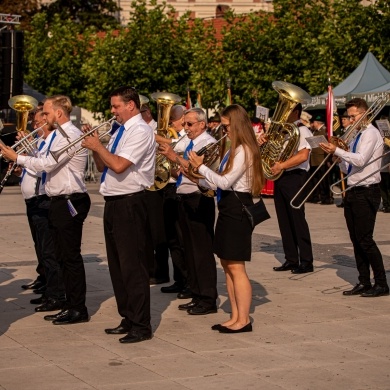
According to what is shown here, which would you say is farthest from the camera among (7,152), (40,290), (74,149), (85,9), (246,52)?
(85,9)

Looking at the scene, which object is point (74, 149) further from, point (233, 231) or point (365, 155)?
point (365, 155)

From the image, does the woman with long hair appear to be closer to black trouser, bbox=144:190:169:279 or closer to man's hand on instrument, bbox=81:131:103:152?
man's hand on instrument, bbox=81:131:103:152

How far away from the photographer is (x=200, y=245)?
32.3ft

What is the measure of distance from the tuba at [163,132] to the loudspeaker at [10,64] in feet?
23.8

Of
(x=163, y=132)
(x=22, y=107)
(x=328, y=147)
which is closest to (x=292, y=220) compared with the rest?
(x=163, y=132)

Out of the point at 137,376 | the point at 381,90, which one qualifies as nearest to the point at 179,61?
the point at 381,90

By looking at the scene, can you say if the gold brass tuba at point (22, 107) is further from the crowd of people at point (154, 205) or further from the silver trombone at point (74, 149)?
the silver trombone at point (74, 149)

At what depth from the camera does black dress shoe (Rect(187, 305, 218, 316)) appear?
953 centimetres

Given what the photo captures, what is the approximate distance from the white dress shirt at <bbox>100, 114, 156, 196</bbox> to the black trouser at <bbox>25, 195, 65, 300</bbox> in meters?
1.51

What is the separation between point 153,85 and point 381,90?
12.8 m

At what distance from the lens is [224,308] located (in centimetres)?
984

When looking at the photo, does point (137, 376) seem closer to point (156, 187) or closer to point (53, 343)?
point (53, 343)

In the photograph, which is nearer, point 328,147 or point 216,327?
point 216,327

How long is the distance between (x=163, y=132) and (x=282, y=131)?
3.84 feet
